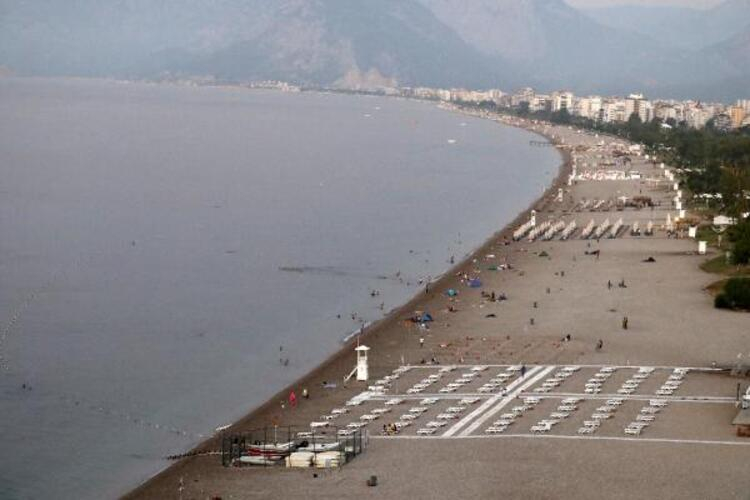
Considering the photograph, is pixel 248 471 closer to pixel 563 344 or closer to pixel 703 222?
pixel 563 344

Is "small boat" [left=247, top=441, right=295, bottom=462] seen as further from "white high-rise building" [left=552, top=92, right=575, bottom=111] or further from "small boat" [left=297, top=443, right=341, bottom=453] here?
"white high-rise building" [left=552, top=92, right=575, bottom=111]

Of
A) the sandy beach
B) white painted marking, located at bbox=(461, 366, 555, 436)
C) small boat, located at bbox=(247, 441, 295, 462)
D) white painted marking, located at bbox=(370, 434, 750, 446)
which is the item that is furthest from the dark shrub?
small boat, located at bbox=(247, 441, 295, 462)

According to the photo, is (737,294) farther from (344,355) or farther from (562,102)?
(562,102)

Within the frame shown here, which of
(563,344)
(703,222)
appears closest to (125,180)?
(703,222)

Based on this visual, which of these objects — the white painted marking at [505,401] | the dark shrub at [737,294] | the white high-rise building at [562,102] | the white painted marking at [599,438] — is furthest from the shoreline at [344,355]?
the white high-rise building at [562,102]

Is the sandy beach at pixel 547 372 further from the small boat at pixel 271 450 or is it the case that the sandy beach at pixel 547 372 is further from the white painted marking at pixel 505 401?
the small boat at pixel 271 450

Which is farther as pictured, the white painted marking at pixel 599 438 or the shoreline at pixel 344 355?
the shoreline at pixel 344 355
